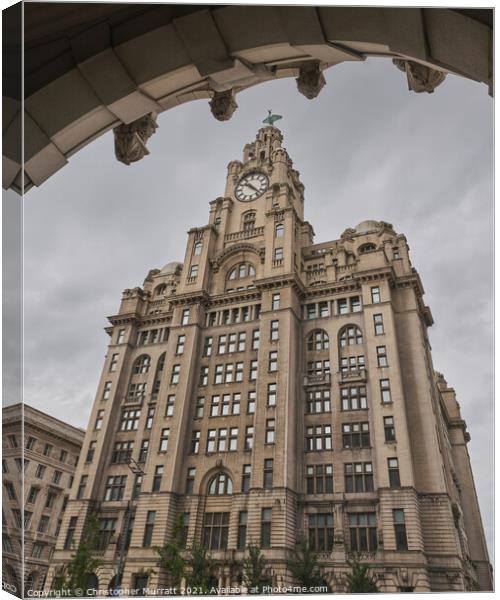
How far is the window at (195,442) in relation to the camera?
4181 centimetres

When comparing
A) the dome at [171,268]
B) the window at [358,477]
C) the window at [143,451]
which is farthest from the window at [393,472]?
the dome at [171,268]

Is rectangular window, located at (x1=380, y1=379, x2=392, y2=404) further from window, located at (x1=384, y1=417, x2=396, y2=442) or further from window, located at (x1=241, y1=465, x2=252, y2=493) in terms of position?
window, located at (x1=241, y1=465, x2=252, y2=493)

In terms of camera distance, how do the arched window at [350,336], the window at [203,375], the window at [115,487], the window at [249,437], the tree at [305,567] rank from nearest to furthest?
1. the tree at [305,567]
2. the window at [249,437]
3. the arched window at [350,336]
4. the window at [115,487]
5. the window at [203,375]

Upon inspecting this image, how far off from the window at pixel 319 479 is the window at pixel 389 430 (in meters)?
5.02

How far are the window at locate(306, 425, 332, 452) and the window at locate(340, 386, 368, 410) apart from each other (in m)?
2.32

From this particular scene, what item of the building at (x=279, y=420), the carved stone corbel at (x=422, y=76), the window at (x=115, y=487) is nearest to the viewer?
the carved stone corbel at (x=422, y=76)

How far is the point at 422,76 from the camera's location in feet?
16.9

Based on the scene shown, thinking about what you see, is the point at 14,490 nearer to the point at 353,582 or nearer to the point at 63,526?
the point at 353,582

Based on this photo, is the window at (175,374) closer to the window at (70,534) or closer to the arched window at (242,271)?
the arched window at (242,271)

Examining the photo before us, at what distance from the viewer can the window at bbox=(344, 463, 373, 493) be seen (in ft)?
117

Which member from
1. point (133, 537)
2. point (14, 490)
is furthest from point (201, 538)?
point (14, 490)

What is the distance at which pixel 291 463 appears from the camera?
37.2m

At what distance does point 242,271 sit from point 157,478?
22548mm

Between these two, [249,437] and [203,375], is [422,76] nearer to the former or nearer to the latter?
[249,437]
